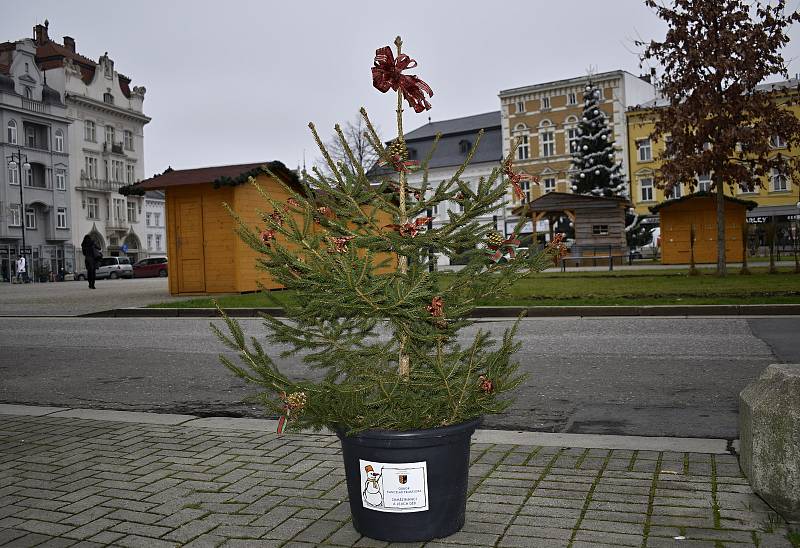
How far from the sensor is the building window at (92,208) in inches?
2699

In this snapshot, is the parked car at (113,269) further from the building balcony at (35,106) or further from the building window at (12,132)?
the building balcony at (35,106)

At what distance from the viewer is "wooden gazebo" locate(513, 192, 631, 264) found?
125ft

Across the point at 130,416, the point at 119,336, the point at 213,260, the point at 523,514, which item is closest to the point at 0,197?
the point at 213,260

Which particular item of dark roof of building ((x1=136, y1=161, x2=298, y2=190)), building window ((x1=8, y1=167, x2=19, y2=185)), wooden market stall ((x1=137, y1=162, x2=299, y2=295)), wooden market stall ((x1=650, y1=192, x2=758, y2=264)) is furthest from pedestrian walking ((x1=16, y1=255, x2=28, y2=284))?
wooden market stall ((x1=650, y1=192, x2=758, y2=264))

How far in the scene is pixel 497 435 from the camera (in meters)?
5.21

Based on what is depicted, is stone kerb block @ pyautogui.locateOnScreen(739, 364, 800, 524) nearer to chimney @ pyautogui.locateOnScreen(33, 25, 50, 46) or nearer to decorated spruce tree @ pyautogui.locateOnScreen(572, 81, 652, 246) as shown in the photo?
decorated spruce tree @ pyautogui.locateOnScreen(572, 81, 652, 246)

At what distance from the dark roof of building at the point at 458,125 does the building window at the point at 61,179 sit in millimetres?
29921

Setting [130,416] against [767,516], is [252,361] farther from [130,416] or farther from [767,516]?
[130,416]

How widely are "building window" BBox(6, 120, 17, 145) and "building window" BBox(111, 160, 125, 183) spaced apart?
12.0 metres

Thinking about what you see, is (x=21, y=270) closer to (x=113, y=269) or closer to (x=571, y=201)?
(x=113, y=269)

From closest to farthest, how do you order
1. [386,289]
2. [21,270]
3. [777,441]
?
[386,289] → [777,441] → [21,270]

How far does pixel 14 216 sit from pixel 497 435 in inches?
2445

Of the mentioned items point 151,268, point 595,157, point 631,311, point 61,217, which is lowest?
point 631,311

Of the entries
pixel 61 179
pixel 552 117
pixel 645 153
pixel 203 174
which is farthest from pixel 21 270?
pixel 645 153
